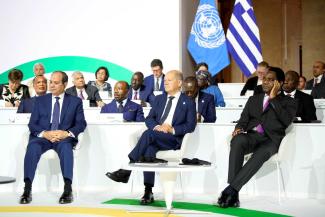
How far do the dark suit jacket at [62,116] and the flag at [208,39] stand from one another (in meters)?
5.35

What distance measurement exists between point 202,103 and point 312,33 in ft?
30.0

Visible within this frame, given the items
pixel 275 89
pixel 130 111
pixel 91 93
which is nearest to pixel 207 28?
pixel 91 93

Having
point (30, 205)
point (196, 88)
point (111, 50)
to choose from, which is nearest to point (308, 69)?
point (111, 50)

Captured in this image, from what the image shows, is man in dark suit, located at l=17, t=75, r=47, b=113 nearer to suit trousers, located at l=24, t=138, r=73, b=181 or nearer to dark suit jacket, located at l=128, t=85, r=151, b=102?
suit trousers, located at l=24, t=138, r=73, b=181

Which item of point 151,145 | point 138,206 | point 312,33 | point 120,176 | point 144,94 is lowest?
point 138,206

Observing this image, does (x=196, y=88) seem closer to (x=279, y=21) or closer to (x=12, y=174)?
(x=12, y=174)

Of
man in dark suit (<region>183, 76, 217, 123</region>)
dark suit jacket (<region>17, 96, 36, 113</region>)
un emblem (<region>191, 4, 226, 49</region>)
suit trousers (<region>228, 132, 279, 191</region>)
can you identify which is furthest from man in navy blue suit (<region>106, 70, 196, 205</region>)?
un emblem (<region>191, 4, 226, 49</region>)

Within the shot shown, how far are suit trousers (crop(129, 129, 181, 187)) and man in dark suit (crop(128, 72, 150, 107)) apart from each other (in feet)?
9.87

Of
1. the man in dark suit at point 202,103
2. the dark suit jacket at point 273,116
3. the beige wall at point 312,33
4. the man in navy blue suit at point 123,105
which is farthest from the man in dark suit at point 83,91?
the beige wall at point 312,33

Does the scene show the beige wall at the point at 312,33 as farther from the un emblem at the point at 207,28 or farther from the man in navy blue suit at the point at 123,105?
the man in navy blue suit at the point at 123,105

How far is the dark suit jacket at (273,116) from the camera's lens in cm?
654

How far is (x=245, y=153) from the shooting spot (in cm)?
654

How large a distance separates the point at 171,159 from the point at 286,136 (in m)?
1.14

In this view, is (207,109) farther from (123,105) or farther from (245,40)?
(245,40)
